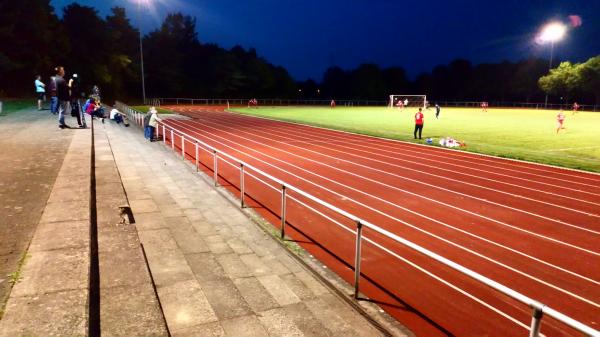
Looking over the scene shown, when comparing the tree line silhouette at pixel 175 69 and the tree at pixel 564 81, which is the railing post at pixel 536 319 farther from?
the tree at pixel 564 81

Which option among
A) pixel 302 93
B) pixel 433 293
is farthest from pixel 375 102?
pixel 433 293

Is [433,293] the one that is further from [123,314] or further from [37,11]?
[37,11]

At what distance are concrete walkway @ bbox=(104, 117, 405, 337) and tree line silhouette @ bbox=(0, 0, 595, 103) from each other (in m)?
38.7

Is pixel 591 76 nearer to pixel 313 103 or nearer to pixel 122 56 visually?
pixel 313 103

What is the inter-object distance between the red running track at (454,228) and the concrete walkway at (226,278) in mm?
846

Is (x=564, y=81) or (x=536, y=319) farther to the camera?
(x=564, y=81)

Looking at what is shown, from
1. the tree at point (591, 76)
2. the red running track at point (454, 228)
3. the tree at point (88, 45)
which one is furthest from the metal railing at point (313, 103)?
the red running track at point (454, 228)

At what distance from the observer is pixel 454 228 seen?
777 cm

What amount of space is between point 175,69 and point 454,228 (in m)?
74.6

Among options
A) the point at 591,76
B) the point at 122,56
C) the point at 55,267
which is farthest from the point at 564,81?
the point at 55,267

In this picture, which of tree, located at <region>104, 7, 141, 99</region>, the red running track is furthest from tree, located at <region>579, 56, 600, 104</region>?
tree, located at <region>104, 7, 141, 99</region>

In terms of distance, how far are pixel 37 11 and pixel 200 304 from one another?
55.9m

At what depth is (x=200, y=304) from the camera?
4.32 metres

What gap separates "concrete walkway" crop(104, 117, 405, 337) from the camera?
4.04 metres
